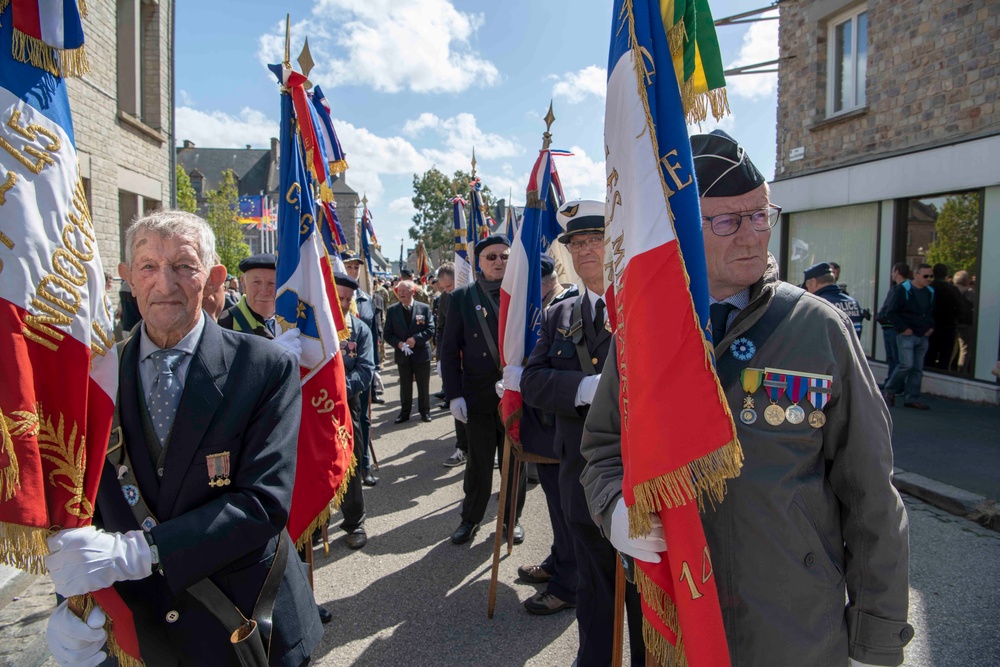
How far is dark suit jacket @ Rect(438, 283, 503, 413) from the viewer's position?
17.3 ft

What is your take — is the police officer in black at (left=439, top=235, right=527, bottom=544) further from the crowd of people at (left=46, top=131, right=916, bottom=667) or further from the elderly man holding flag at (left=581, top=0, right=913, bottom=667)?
the elderly man holding flag at (left=581, top=0, right=913, bottom=667)

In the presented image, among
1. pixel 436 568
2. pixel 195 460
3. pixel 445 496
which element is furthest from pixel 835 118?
pixel 195 460

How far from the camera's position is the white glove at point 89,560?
1699 millimetres

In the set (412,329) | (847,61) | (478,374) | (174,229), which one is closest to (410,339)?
(412,329)

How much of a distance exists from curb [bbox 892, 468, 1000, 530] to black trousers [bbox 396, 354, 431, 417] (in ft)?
19.1

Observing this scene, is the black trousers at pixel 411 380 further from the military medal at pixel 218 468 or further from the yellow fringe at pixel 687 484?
the yellow fringe at pixel 687 484

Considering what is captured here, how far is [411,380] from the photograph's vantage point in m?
9.23

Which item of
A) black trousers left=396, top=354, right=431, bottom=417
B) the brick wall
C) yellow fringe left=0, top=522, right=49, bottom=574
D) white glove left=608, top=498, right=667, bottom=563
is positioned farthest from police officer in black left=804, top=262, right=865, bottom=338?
yellow fringe left=0, top=522, right=49, bottom=574

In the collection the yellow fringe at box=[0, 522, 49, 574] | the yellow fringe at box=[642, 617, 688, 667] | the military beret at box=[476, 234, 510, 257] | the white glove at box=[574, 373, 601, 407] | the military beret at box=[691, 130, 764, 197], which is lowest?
the yellow fringe at box=[642, 617, 688, 667]

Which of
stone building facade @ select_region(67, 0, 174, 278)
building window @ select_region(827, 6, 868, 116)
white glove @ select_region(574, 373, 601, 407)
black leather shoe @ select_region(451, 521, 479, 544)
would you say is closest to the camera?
white glove @ select_region(574, 373, 601, 407)

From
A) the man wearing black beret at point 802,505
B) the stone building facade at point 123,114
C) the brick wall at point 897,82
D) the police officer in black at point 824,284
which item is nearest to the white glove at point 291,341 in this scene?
the man wearing black beret at point 802,505

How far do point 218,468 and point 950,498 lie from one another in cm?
590

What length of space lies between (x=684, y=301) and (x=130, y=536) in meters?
1.74

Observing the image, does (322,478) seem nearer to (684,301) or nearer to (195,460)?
(195,460)
